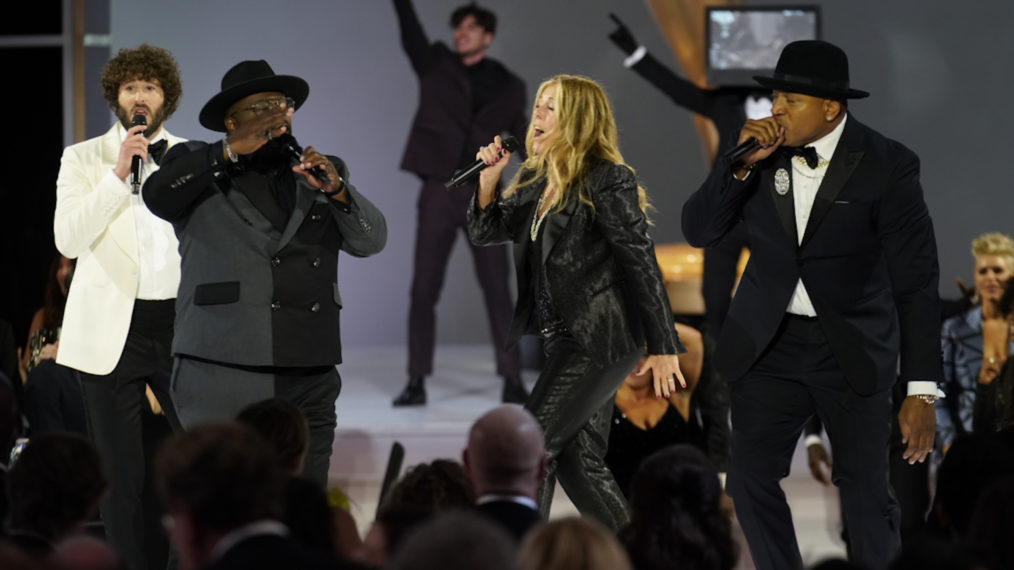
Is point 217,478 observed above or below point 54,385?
above

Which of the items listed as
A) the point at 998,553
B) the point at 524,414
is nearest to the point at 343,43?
the point at 524,414

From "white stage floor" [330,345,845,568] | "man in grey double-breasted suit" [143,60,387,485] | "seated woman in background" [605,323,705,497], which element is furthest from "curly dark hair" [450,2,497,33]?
"man in grey double-breasted suit" [143,60,387,485]

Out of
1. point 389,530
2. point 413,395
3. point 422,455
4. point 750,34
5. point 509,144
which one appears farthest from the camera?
point 750,34

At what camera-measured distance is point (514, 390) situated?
5926 mm

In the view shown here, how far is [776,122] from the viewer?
3291mm

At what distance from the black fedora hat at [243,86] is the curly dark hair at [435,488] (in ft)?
3.56

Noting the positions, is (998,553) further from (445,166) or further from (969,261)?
(969,261)

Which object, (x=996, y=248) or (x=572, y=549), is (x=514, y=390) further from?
(x=572, y=549)

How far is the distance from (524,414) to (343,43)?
564 cm

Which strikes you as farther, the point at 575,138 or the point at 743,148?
the point at 575,138

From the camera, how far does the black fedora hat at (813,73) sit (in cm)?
329

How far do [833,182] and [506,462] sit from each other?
1287mm

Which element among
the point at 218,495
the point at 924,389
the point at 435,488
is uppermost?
the point at 218,495

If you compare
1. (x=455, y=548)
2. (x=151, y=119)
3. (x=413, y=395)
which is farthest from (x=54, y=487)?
(x=413, y=395)
